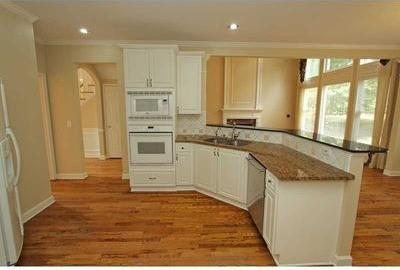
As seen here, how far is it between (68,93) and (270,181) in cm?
399

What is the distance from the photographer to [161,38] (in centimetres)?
382

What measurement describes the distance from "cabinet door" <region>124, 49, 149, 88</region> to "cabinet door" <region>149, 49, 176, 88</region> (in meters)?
0.10

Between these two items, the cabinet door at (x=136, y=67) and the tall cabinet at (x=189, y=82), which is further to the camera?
the tall cabinet at (x=189, y=82)

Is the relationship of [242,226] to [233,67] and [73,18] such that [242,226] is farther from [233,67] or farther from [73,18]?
[233,67]

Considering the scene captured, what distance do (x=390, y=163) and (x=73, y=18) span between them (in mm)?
6469

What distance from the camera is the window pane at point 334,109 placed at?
568 centimetres

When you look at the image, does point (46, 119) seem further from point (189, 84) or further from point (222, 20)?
point (222, 20)

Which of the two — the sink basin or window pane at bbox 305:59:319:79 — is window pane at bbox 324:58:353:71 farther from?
the sink basin

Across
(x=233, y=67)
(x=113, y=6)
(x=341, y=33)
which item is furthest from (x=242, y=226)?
(x=233, y=67)

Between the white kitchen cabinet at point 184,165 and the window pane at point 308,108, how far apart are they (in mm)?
5162

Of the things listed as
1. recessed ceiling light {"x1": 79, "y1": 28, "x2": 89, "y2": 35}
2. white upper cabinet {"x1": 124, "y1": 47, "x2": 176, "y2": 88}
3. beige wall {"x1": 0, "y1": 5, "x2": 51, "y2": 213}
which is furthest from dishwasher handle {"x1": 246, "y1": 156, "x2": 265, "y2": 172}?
recessed ceiling light {"x1": 79, "y1": 28, "x2": 89, "y2": 35}

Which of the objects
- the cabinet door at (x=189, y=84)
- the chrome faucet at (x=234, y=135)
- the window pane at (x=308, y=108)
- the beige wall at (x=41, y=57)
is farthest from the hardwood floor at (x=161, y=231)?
the window pane at (x=308, y=108)

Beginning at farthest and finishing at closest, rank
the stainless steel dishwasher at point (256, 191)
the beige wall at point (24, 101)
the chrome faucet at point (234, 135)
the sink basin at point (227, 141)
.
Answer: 1. the chrome faucet at point (234, 135)
2. the sink basin at point (227, 141)
3. the beige wall at point (24, 101)
4. the stainless steel dishwasher at point (256, 191)

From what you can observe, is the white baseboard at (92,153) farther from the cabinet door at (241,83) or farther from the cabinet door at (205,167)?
the cabinet door at (241,83)
